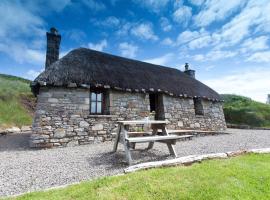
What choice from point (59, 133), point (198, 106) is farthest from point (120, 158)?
point (198, 106)

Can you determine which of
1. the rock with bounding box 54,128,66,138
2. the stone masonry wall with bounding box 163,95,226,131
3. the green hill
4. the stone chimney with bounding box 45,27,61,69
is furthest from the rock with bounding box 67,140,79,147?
the green hill

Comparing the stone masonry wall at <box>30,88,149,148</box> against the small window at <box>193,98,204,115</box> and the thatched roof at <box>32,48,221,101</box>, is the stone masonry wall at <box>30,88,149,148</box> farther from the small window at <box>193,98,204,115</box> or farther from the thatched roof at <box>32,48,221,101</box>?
the small window at <box>193,98,204,115</box>

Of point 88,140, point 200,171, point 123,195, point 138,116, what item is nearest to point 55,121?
point 88,140

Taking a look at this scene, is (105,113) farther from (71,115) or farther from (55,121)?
(55,121)

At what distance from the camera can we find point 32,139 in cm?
681

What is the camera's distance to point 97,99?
8.55 m

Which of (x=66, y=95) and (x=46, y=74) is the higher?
(x=46, y=74)

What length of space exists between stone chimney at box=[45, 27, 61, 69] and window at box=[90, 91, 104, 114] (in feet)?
12.5

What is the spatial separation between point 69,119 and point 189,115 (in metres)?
7.20

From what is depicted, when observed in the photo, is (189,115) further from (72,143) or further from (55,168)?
(55,168)

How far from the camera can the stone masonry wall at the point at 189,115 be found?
33.9ft

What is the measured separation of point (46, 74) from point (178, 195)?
7.02 m

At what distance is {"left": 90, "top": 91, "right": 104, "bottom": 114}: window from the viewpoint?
27.5ft

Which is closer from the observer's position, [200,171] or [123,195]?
[123,195]
